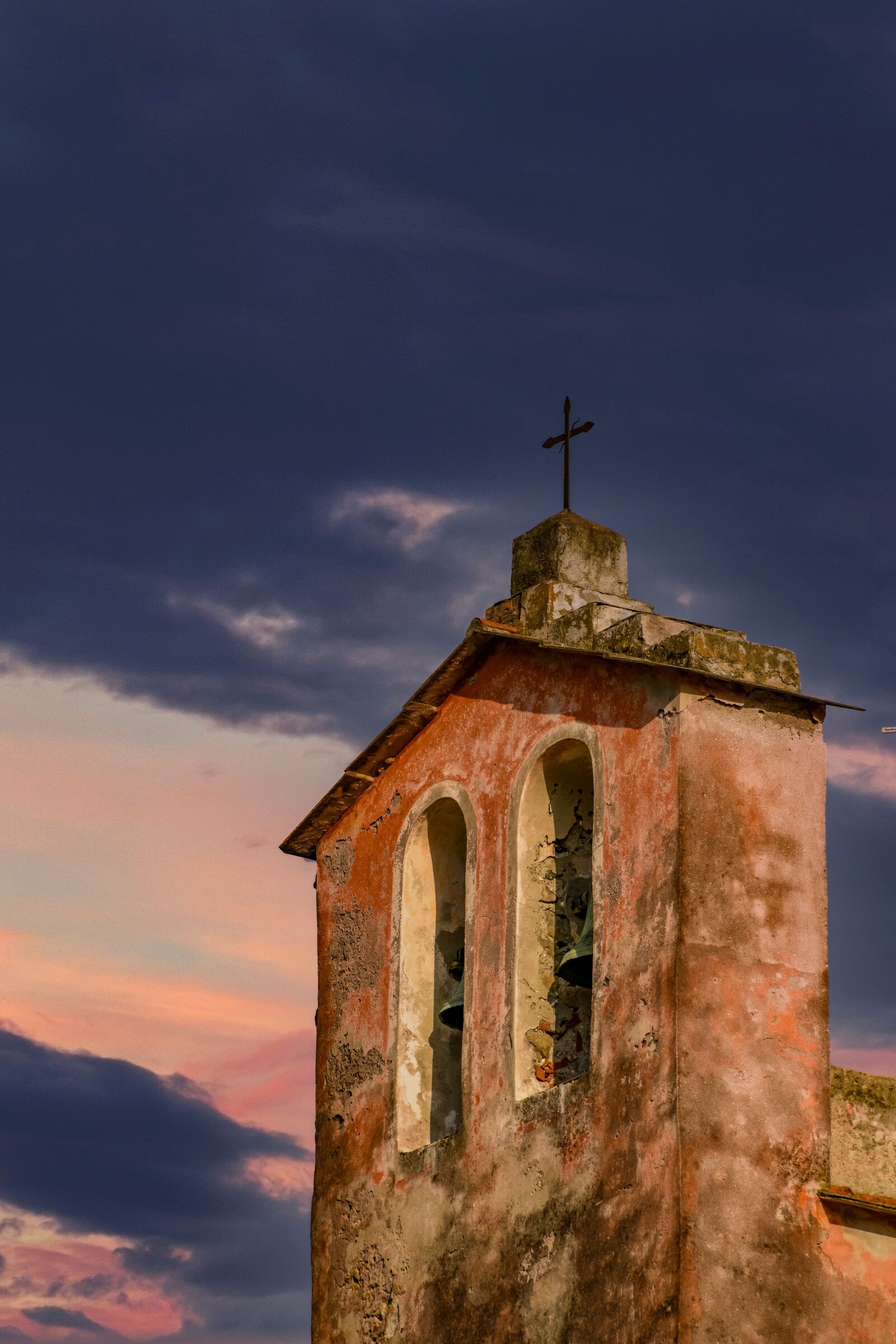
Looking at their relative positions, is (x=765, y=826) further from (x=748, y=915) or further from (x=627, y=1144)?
(x=627, y=1144)

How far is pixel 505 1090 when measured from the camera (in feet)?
38.7

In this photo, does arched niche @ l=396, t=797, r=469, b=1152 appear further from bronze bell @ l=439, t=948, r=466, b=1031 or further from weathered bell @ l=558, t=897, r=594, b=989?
weathered bell @ l=558, t=897, r=594, b=989

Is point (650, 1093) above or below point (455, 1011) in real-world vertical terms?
below

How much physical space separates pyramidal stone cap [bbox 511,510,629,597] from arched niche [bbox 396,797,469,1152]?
157cm

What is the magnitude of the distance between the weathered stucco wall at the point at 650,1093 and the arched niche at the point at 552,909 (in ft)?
0.32

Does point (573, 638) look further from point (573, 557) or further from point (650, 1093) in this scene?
point (650, 1093)

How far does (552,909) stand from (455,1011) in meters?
1.08

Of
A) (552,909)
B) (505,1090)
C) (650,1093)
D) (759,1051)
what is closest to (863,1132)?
(759,1051)

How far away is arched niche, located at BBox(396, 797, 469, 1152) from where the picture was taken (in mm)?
13016

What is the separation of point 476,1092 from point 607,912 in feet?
5.19

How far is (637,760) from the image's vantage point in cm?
1120

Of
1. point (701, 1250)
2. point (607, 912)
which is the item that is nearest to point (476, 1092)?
point (607, 912)

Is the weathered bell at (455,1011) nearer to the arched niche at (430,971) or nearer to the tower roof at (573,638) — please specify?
the arched niche at (430,971)

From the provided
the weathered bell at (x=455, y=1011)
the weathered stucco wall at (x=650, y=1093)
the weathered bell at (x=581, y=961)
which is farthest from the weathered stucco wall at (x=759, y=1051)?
the weathered bell at (x=455, y=1011)
